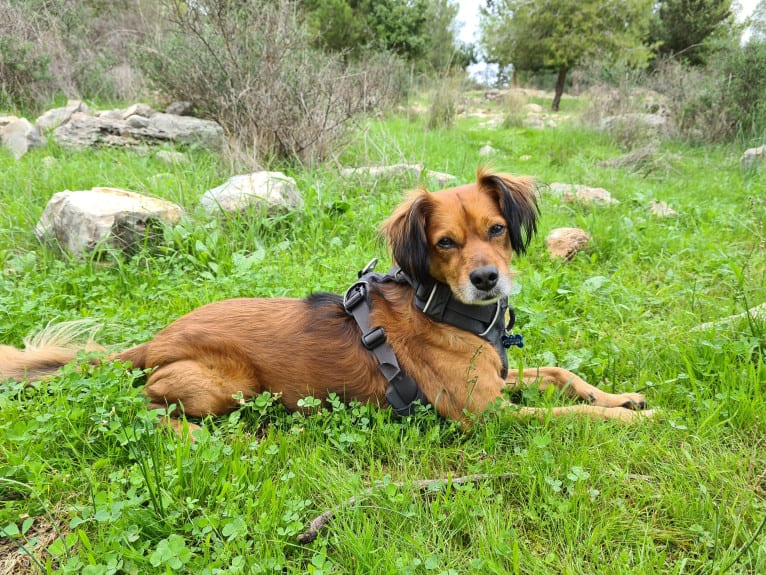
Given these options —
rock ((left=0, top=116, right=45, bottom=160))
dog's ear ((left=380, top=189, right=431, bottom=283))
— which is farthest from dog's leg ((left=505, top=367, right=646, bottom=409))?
rock ((left=0, top=116, right=45, bottom=160))

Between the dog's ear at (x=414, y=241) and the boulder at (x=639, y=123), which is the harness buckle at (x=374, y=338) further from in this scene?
the boulder at (x=639, y=123)

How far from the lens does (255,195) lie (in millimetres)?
4508

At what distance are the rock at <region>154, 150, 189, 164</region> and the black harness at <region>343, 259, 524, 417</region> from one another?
14.0ft

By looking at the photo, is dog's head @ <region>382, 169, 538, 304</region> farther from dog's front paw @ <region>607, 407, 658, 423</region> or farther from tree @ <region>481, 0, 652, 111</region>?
tree @ <region>481, 0, 652, 111</region>

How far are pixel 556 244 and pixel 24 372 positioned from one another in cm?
413

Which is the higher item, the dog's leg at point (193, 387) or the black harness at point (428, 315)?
the black harness at point (428, 315)

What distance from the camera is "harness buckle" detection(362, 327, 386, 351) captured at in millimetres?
2367

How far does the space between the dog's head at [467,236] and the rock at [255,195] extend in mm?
2338

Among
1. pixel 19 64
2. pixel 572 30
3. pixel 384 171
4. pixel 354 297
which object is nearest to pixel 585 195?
pixel 384 171

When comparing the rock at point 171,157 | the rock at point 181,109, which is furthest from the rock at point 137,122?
the rock at point 171,157

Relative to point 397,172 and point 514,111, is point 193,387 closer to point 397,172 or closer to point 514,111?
point 397,172

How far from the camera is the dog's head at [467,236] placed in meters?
2.27

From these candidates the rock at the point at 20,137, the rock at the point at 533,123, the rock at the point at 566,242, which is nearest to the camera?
the rock at the point at 566,242

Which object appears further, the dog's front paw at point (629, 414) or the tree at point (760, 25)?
the tree at point (760, 25)
